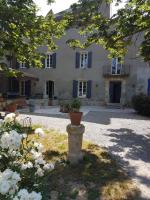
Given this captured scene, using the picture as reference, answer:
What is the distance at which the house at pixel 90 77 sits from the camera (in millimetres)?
26670

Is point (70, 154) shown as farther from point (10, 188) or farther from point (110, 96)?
point (110, 96)

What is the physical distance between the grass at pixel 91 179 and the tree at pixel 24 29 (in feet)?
14.7

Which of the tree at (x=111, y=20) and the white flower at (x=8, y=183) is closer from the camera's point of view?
the white flower at (x=8, y=183)

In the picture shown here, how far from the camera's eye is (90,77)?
2825 cm

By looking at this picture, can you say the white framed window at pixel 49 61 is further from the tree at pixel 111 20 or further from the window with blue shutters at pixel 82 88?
the tree at pixel 111 20

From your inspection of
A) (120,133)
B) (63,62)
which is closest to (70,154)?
(120,133)

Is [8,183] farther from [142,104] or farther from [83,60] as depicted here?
[83,60]

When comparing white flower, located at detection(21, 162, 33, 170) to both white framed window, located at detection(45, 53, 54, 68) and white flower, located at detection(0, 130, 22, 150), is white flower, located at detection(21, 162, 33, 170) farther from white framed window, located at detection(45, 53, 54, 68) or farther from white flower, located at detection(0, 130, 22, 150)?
white framed window, located at detection(45, 53, 54, 68)

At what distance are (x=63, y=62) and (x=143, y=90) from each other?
8.40 metres

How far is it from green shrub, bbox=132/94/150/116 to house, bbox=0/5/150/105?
4.75m

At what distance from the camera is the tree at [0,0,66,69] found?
385 inches

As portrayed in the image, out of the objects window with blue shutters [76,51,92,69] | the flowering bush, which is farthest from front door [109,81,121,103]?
the flowering bush

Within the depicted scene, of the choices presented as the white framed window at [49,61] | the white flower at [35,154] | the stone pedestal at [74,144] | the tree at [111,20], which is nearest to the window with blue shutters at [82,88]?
the white framed window at [49,61]

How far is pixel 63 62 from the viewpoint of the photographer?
29406 millimetres
